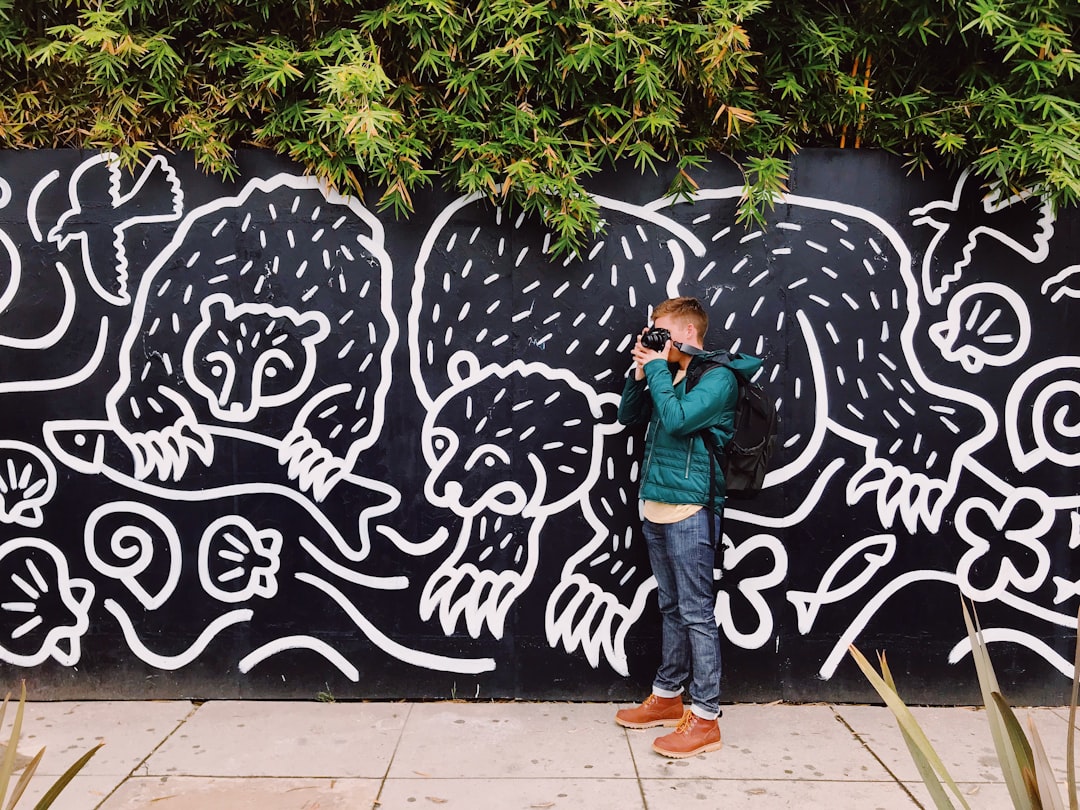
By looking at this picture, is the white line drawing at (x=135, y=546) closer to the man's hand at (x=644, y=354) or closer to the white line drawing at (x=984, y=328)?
the man's hand at (x=644, y=354)

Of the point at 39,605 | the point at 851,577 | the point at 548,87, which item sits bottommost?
the point at 39,605

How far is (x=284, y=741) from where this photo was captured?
12.4 ft

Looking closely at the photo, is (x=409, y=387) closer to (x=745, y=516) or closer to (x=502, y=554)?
(x=502, y=554)

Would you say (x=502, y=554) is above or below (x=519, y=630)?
above

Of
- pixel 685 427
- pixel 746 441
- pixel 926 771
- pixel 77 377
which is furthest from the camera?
pixel 77 377

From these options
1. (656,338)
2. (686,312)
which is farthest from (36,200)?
(686,312)

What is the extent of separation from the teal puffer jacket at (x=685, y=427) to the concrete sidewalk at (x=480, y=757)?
110cm

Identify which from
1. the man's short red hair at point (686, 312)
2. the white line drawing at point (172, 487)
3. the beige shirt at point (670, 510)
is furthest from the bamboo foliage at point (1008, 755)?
the white line drawing at point (172, 487)

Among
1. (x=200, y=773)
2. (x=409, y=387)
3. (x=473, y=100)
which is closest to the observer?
(x=200, y=773)

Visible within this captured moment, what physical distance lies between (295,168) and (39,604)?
2.48 meters

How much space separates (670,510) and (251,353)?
213 centimetres

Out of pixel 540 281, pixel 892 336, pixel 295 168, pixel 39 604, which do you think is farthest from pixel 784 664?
pixel 39 604

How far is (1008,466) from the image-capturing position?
13.5 feet

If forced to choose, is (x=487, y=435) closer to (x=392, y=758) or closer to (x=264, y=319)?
(x=264, y=319)
